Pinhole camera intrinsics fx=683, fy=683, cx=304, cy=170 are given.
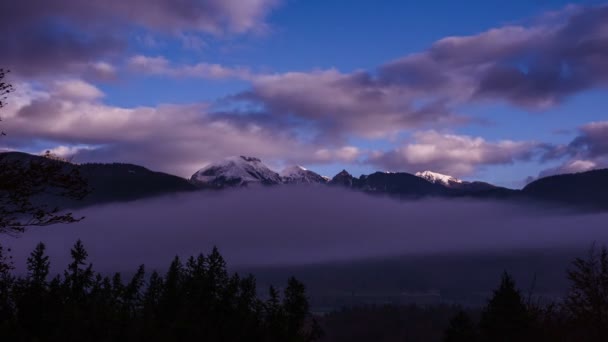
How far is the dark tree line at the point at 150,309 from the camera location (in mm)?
58438

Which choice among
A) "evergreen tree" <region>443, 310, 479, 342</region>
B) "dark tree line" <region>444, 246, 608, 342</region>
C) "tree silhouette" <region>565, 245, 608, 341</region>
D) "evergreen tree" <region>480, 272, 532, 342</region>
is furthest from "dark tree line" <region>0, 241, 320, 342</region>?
"tree silhouette" <region>565, 245, 608, 341</region>

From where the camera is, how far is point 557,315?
78.1 metres

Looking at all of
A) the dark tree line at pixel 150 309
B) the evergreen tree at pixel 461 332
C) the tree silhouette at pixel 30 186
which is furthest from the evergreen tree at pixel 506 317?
the tree silhouette at pixel 30 186

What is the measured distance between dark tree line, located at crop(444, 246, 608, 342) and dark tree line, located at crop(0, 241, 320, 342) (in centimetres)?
2270

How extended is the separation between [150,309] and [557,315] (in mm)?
46026

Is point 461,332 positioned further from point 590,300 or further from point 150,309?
point 150,309

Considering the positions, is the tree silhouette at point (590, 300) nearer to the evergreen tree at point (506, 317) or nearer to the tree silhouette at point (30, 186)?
the evergreen tree at point (506, 317)

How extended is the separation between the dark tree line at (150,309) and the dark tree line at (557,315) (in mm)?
22704

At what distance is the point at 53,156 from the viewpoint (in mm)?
27078

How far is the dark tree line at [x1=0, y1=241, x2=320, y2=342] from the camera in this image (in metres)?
58.4

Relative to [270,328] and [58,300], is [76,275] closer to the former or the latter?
[58,300]

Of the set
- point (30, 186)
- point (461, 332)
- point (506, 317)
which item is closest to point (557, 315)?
point (506, 317)

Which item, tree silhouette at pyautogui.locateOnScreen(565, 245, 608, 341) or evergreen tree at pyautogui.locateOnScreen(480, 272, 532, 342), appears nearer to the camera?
tree silhouette at pyautogui.locateOnScreen(565, 245, 608, 341)

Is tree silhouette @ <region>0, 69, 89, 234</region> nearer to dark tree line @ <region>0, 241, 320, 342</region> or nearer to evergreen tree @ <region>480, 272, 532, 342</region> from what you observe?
dark tree line @ <region>0, 241, 320, 342</region>
